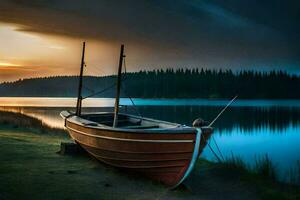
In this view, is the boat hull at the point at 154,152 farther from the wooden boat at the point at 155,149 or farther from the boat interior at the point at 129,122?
the boat interior at the point at 129,122

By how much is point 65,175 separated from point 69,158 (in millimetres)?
2360

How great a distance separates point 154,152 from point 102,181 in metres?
1.64

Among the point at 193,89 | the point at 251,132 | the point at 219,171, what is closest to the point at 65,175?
the point at 219,171

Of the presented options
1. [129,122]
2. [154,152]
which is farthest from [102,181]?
[129,122]

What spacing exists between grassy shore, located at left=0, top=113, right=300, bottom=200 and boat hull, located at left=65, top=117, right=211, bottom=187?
0.38 m

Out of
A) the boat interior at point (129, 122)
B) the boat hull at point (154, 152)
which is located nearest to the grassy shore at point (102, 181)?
the boat hull at point (154, 152)

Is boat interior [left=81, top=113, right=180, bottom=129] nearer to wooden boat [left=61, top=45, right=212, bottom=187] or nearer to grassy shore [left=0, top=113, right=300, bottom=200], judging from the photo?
wooden boat [left=61, top=45, right=212, bottom=187]

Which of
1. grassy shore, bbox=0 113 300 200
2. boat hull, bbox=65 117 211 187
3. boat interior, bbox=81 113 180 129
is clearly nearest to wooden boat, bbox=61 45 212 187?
boat hull, bbox=65 117 211 187

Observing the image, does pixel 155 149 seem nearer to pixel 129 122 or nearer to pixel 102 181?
pixel 102 181

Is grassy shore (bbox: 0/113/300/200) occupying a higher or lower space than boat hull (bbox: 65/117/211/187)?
lower

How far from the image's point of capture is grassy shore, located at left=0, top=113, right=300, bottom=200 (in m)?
7.77

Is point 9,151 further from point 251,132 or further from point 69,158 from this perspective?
point 251,132

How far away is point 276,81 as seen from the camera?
Result: 5433 inches

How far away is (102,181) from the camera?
8.88 meters
